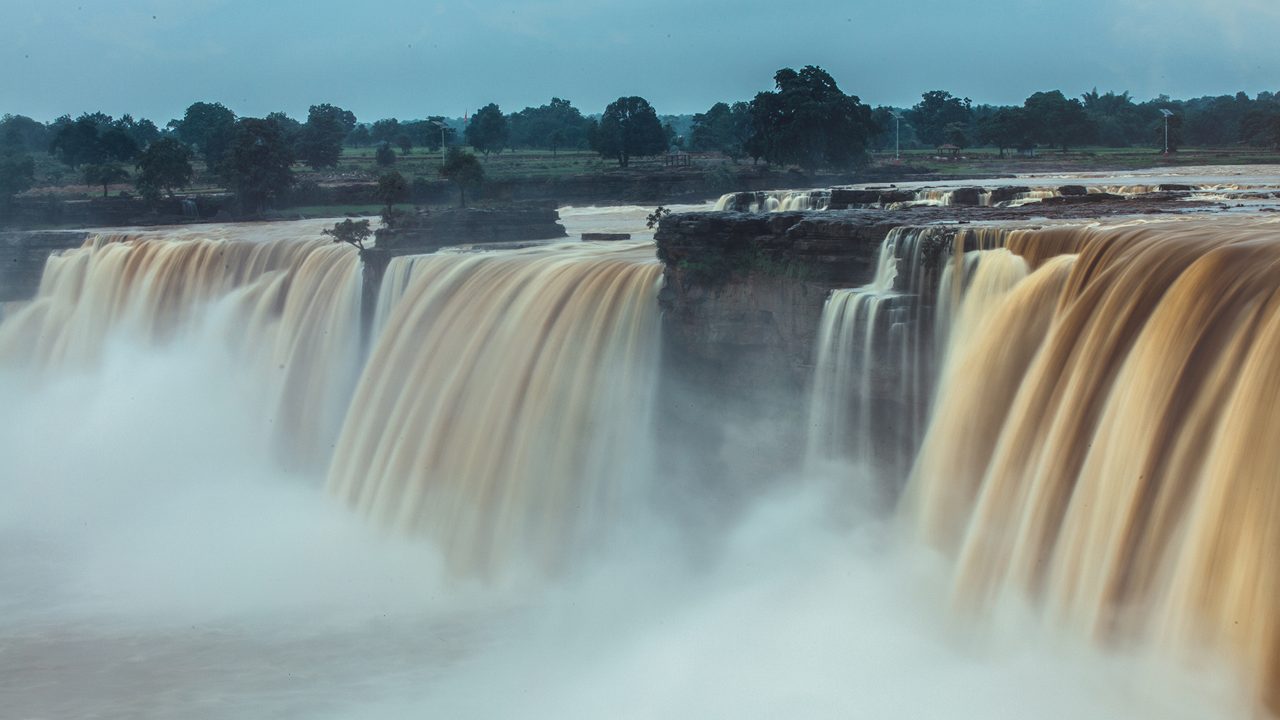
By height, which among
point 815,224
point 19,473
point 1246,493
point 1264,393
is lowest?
point 19,473

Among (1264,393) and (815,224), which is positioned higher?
(815,224)

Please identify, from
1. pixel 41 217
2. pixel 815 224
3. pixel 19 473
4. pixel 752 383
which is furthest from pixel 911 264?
pixel 41 217

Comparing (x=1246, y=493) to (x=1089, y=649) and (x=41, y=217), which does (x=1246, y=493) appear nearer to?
(x=1089, y=649)

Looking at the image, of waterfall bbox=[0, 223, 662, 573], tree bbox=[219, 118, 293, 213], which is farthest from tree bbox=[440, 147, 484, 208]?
tree bbox=[219, 118, 293, 213]

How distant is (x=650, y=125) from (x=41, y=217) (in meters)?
47.4

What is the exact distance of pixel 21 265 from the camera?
39.4 m

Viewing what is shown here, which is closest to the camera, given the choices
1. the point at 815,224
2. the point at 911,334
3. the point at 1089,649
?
the point at 1089,649

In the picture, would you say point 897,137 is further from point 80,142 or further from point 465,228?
point 465,228

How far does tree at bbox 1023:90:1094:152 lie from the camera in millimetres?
77062

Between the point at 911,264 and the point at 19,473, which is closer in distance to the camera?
the point at 911,264

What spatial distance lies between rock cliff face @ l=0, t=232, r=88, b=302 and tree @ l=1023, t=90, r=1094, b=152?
182 feet

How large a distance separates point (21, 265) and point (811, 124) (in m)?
38.8

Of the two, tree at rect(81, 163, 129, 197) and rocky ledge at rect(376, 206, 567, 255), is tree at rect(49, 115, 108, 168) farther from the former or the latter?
rocky ledge at rect(376, 206, 567, 255)

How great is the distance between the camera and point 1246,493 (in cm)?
1089
